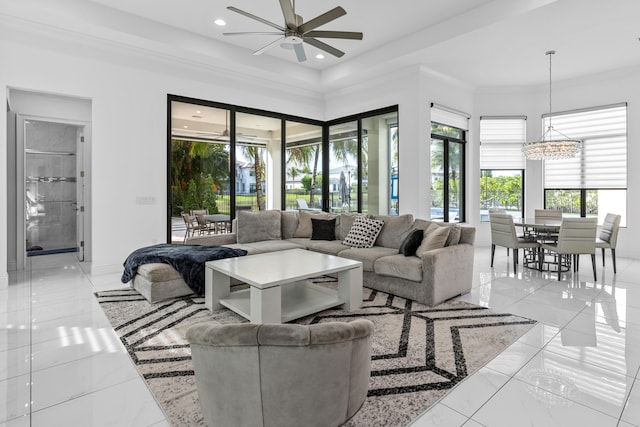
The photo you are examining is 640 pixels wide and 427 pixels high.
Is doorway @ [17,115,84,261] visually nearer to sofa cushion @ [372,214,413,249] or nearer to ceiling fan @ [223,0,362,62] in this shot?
ceiling fan @ [223,0,362,62]

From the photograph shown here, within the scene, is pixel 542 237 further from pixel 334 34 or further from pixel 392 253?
pixel 334 34

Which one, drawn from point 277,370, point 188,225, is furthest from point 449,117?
point 277,370

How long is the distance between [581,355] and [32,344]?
160 inches

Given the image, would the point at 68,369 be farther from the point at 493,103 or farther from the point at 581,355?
the point at 493,103

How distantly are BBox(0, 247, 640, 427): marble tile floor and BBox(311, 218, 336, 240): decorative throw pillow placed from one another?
218cm

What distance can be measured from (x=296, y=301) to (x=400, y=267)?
1.18 metres

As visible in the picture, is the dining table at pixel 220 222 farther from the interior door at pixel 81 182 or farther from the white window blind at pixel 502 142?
the white window blind at pixel 502 142

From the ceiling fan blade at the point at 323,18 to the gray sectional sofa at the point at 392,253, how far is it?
2.45 m

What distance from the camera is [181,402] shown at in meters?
1.92

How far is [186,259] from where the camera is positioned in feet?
12.3

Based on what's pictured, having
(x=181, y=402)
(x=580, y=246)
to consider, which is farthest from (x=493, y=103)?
(x=181, y=402)

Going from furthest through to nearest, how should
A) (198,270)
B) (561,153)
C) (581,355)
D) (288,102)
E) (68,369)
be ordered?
(288,102) < (561,153) < (198,270) < (581,355) < (68,369)

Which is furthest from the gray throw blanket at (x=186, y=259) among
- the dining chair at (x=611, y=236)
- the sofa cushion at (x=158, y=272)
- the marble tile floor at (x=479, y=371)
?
the dining chair at (x=611, y=236)

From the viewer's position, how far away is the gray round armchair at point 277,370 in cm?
126
